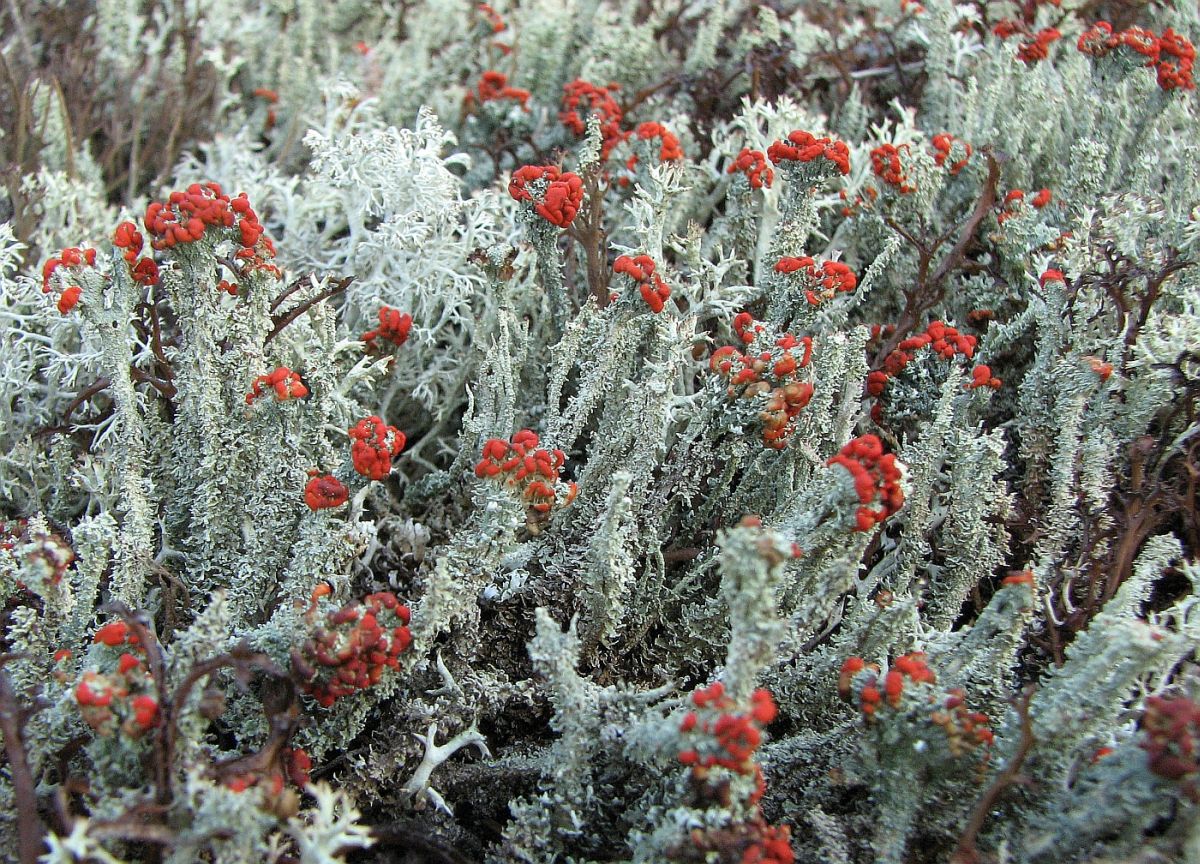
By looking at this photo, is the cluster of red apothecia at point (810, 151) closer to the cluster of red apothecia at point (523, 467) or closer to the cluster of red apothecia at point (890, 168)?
the cluster of red apothecia at point (890, 168)

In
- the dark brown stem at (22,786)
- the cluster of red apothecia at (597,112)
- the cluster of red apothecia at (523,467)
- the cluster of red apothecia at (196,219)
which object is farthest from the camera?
the cluster of red apothecia at (597,112)

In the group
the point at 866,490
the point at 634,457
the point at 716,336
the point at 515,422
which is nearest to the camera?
the point at 866,490

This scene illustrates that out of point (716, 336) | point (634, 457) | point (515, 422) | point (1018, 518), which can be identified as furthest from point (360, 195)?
point (1018, 518)

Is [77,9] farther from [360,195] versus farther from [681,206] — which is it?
[681,206]

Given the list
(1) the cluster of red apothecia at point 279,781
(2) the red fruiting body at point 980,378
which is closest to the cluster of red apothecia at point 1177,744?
(2) the red fruiting body at point 980,378

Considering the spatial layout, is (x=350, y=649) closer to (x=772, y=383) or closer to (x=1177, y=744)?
(x=772, y=383)
